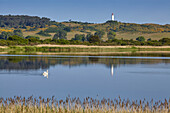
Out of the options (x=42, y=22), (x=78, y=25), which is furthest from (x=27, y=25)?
(x=78, y=25)

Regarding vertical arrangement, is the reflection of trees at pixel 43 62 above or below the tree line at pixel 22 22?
below

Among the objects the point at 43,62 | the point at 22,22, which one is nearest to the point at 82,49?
the point at 43,62

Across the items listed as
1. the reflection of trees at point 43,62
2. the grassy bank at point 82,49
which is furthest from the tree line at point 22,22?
the reflection of trees at point 43,62

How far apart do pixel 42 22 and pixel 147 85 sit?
17691 centimetres

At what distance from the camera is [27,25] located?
19175cm

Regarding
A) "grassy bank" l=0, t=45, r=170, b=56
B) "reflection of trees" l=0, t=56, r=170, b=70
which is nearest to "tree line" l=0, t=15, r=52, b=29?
"grassy bank" l=0, t=45, r=170, b=56

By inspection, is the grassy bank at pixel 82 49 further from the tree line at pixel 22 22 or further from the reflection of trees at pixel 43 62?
the tree line at pixel 22 22

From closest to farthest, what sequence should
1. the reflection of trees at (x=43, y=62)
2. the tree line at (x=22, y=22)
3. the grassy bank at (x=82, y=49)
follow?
the reflection of trees at (x=43, y=62) → the grassy bank at (x=82, y=49) → the tree line at (x=22, y=22)

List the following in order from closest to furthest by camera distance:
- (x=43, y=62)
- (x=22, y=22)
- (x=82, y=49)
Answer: (x=43, y=62) → (x=82, y=49) → (x=22, y=22)

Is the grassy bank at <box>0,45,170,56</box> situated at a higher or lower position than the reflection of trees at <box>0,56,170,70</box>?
lower

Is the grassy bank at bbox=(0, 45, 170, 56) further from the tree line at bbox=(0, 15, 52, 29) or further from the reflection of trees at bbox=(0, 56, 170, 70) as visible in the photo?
the tree line at bbox=(0, 15, 52, 29)

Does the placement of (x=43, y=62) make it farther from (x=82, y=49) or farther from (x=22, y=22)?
(x=22, y=22)

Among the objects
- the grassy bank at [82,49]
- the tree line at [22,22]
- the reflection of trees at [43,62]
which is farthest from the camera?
the tree line at [22,22]

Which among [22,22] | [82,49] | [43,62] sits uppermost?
[22,22]
